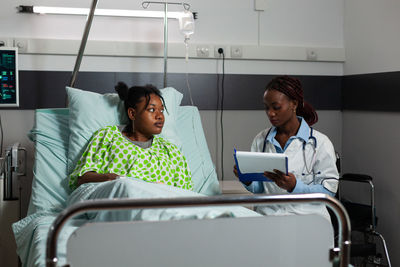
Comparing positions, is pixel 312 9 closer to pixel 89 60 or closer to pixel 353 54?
pixel 353 54

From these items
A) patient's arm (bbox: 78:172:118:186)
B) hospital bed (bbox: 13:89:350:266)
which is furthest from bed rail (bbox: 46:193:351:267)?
patient's arm (bbox: 78:172:118:186)

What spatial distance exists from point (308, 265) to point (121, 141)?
1.59 metres

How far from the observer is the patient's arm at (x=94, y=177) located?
2877 millimetres

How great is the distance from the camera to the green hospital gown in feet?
9.82

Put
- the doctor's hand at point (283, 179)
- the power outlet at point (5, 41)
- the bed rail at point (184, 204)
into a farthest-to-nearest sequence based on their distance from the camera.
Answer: the power outlet at point (5, 41)
the doctor's hand at point (283, 179)
the bed rail at point (184, 204)

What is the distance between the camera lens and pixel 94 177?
9.54 feet

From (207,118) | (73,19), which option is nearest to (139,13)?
(73,19)

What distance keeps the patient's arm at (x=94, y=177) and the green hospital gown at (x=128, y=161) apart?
1.2 inches

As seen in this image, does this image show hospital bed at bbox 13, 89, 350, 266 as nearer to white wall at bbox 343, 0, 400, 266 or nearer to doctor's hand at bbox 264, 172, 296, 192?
doctor's hand at bbox 264, 172, 296, 192

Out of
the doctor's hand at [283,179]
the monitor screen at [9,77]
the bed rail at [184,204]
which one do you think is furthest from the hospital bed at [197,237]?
the monitor screen at [9,77]

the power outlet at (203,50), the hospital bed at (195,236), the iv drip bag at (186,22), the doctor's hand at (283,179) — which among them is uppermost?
the iv drip bag at (186,22)

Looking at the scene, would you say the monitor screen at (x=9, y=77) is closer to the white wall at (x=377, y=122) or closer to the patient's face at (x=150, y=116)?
the patient's face at (x=150, y=116)

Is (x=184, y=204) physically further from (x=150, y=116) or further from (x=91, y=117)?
(x=91, y=117)

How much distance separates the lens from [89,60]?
158 inches
